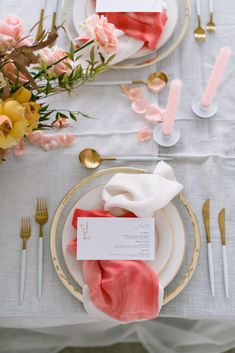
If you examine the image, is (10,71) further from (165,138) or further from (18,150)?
(165,138)

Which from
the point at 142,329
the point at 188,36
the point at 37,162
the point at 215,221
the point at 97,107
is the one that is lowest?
the point at 142,329

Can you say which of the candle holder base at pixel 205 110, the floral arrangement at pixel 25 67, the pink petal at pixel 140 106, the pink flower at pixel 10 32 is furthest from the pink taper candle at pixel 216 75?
the pink flower at pixel 10 32

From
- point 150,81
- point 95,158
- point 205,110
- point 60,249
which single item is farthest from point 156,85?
point 60,249

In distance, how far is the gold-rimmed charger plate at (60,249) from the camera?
83 centimetres

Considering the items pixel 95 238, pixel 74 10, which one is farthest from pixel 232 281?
pixel 74 10

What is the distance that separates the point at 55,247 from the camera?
0.86m

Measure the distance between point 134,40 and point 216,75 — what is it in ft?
0.77

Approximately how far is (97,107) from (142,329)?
0.60 m

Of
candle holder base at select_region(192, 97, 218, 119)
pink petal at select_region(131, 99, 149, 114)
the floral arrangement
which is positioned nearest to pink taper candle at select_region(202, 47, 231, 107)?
candle holder base at select_region(192, 97, 218, 119)

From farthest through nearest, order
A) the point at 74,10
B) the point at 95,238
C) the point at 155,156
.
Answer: the point at 74,10 → the point at 155,156 → the point at 95,238

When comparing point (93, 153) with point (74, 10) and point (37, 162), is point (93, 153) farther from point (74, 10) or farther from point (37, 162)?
point (74, 10)

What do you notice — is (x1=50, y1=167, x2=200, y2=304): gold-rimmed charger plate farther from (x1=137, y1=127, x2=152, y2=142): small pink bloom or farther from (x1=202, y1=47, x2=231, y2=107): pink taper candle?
(x1=202, y1=47, x2=231, y2=107): pink taper candle

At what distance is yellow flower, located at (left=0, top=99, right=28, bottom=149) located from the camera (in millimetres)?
617

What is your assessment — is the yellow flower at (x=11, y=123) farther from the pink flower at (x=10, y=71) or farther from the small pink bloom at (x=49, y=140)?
the small pink bloom at (x=49, y=140)
